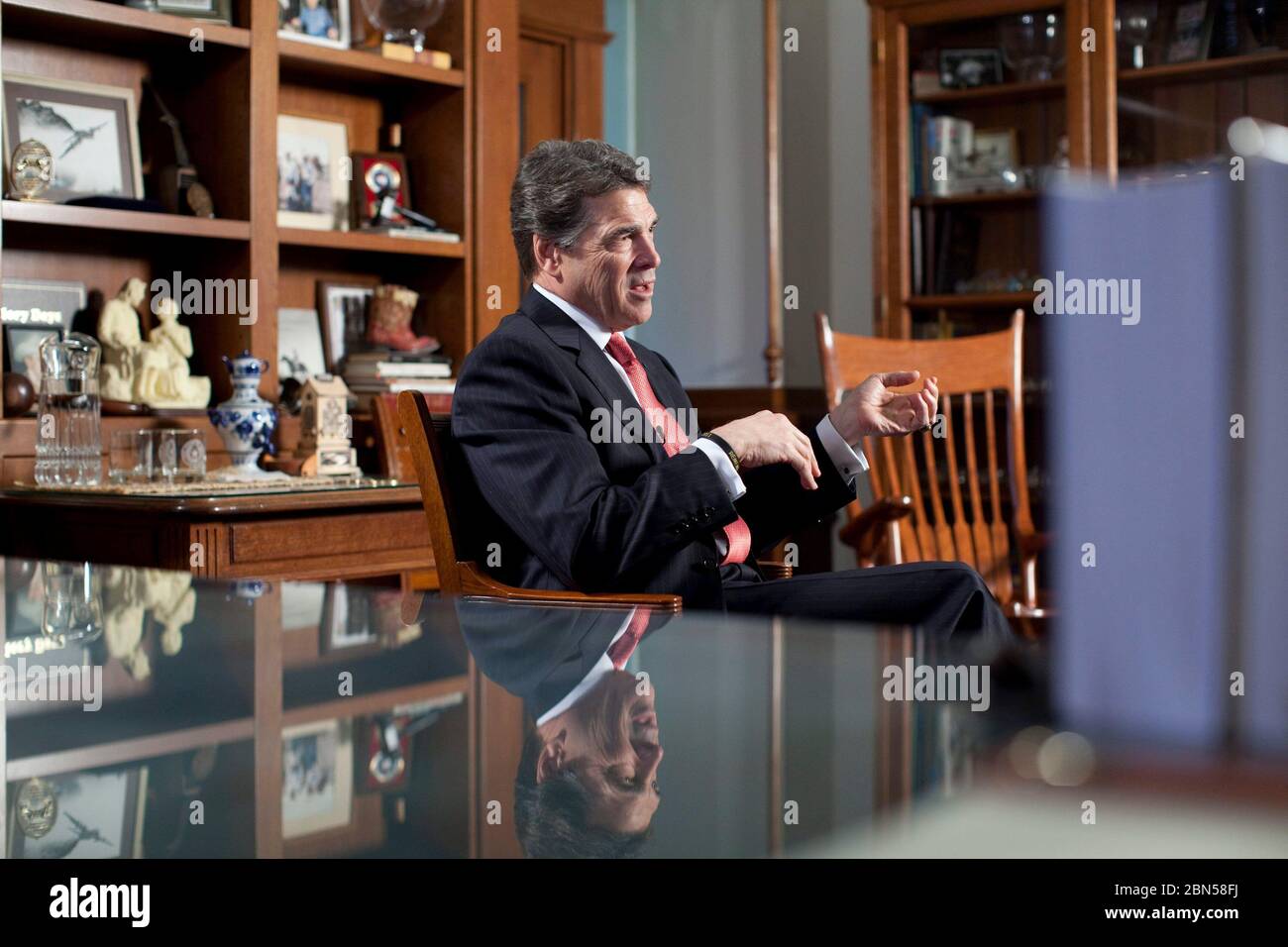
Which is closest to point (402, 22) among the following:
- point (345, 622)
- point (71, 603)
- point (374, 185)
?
point (374, 185)

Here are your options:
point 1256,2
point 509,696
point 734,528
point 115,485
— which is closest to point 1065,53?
point 1256,2

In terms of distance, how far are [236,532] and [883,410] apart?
1283 millimetres

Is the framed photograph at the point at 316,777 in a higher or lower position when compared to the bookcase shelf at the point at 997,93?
lower

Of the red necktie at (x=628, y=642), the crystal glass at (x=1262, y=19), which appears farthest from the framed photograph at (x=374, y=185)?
the red necktie at (x=628, y=642)

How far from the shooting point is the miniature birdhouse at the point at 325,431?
3076 millimetres

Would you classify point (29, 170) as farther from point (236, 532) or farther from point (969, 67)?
point (969, 67)

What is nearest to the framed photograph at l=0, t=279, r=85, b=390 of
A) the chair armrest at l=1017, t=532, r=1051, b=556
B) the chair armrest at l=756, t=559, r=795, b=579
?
the chair armrest at l=756, t=559, r=795, b=579

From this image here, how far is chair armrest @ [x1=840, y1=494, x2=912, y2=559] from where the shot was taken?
2709 mm

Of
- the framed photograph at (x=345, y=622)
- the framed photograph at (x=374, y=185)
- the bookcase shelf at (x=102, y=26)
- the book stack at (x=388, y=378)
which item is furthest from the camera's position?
the framed photograph at (x=374, y=185)

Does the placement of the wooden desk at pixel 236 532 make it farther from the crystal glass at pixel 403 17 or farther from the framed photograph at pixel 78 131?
the crystal glass at pixel 403 17

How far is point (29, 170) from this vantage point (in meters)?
2.96

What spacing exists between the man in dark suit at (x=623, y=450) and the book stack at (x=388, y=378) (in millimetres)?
1420

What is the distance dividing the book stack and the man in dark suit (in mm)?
1420
